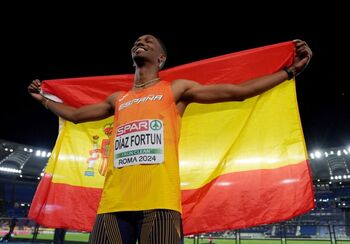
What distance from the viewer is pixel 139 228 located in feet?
5.60

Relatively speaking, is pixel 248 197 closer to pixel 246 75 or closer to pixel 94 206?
pixel 246 75

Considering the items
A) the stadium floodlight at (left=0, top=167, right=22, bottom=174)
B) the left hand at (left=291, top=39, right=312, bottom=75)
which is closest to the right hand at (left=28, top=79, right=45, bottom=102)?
the left hand at (left=291, top=39, right=312, bottom=75)

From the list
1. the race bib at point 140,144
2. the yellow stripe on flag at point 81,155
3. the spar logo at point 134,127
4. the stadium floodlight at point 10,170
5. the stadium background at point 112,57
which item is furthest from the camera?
the stadium floodlight at point 10,170

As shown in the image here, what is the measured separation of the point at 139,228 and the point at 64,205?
6.32ft

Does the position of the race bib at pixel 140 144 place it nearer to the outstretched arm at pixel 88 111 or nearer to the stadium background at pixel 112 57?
the outstretched arm at pixel 88 111

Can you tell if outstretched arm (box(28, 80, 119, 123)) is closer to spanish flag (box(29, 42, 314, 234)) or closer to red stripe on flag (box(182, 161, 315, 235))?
spanish flag (box(29, 42, 314, 234))

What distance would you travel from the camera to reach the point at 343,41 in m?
9.94

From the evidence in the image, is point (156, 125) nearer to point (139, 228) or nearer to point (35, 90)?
point (139, 228)

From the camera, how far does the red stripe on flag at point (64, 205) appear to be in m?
3.17

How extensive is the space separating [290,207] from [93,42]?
802 cm

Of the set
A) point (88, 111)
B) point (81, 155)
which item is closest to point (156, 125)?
point (88, 111)

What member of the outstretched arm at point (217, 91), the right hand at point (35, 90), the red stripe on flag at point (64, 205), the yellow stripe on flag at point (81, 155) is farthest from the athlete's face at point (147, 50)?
the red stripe on flag at point (64, 205)

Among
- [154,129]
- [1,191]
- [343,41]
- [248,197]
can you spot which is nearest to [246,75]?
[248,197]

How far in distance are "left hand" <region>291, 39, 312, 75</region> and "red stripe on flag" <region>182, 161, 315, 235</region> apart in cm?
86
